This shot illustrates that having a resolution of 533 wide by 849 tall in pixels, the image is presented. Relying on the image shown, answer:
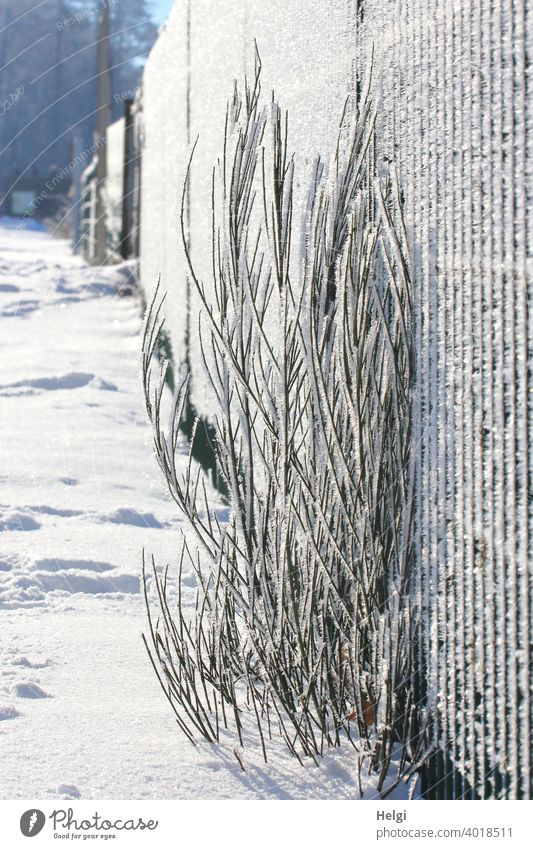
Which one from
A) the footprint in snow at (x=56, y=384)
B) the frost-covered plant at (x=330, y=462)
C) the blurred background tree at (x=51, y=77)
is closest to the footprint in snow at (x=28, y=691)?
the frost-covered plant at (x=330, y=462)

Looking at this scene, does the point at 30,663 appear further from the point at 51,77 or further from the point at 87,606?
the point at 51,77

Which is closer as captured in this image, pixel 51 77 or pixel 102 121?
pixel 102 121

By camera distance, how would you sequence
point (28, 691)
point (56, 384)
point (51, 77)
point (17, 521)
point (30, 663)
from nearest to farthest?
point (28, 691) < point (30, 663) < point (17, 521) < point (56, 384) < point (51, 77)

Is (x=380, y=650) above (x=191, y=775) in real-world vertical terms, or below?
above

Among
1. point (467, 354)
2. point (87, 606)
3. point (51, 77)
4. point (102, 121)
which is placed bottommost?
point (87, 606)

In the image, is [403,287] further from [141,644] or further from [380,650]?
[141,644]

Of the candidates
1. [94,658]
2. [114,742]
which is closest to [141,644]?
[94,658]

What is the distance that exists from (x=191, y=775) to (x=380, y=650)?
1.69ft

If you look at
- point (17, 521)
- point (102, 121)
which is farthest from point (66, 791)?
point (102, 121)

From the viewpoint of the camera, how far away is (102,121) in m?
12.2

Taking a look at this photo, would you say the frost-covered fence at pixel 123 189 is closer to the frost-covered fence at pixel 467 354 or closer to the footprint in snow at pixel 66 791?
the frost-covered fence at pixel 467 354

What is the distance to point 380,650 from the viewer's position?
7.41 feet

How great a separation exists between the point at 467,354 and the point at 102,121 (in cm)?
1107
